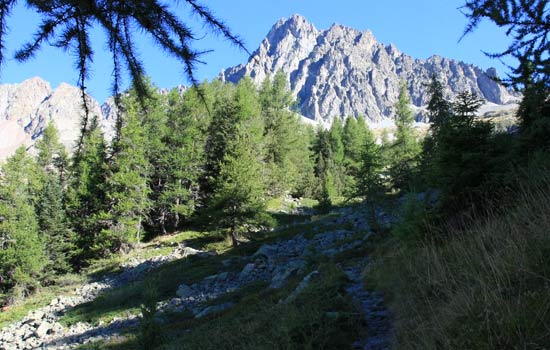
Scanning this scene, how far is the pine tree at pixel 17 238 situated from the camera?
83.3 feet

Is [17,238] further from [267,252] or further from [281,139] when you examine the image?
[281,139]

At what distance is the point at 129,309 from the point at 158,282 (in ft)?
8.06

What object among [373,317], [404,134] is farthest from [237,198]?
[404,134]

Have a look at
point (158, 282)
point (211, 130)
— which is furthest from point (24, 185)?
point (158, 282)

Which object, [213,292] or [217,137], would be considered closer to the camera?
[213,292]

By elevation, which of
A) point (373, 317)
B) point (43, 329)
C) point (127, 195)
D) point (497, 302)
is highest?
point (127, 195)

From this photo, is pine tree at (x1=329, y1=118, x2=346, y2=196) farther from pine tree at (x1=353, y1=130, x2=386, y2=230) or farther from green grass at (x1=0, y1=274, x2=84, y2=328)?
green grass at (x1=0, y1=274, x2=84, y2=328)

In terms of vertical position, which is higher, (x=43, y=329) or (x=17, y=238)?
(x=17, y=238)

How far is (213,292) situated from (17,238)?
20399 millimetres

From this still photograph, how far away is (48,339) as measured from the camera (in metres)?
13.2

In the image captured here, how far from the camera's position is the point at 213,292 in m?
13.9

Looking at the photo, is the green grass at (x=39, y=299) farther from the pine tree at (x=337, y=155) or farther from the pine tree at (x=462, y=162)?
the pine tree at (x=337, y=155)

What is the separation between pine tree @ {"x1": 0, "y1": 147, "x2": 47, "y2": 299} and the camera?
25.4 m

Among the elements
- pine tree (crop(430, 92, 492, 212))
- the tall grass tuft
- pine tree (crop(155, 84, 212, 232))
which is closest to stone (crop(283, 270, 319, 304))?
the tall grass tuft
